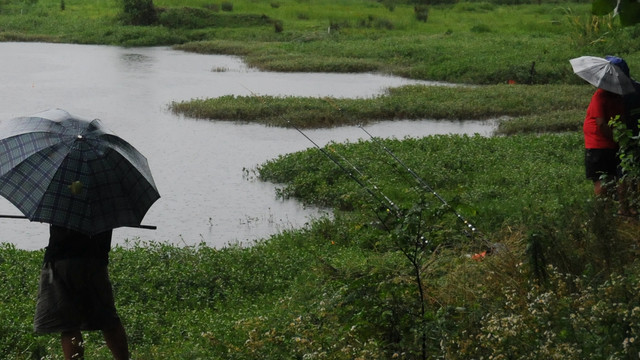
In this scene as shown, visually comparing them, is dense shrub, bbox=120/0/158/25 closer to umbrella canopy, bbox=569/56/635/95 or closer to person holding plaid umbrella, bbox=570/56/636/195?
umbrella canopy, bbox=569/56/635/95

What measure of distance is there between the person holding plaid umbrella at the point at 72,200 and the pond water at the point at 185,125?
5777 mm

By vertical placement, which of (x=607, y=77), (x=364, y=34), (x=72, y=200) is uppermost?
(x=607, y=77)

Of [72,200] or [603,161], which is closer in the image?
[72,200]

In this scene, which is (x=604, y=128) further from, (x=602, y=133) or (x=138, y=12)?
(x=138, y=12)

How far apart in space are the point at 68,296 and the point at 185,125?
1511 cm

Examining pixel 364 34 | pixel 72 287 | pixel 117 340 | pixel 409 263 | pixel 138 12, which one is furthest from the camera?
pixel 138 12

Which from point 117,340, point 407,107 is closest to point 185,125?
point 407,107

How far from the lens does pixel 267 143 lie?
18.2 meters

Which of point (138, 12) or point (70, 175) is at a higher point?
point (70, 175)

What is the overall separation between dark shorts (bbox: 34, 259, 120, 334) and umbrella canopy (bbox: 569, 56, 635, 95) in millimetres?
4666

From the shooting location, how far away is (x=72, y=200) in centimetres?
528

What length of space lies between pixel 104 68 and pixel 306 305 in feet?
77.3

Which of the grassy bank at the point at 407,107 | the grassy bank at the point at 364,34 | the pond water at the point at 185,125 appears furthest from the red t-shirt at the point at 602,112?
the grassy bank at the point at 364,34

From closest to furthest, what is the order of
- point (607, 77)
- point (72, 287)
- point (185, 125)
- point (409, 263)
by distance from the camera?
1. point (72, 287)
2. point (409, 263)
3. point (607, 77)
4. point (185, 125)
